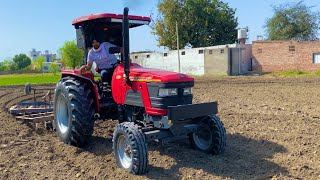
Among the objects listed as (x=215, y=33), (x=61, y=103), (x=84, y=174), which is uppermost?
(x=215, y=33)

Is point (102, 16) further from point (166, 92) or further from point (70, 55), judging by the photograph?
point (70, 55)

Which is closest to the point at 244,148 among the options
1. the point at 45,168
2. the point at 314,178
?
the point at 314,178

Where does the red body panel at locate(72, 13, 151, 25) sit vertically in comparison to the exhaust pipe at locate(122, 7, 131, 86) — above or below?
above

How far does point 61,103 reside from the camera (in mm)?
7316

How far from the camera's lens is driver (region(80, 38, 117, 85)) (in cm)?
668

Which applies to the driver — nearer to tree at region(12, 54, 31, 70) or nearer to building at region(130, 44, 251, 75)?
building at region(130, 44, 251, 75)

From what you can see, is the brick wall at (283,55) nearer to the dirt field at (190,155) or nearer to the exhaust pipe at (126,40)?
the dirt field at (190,155)

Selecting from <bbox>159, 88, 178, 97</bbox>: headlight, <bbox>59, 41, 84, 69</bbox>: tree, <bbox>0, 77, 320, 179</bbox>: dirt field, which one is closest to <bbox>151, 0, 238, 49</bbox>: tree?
<bbox>59, 41, 84, 69</bbox>: tree

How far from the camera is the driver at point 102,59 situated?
6.68 m

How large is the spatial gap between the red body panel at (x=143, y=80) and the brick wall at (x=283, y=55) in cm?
2687

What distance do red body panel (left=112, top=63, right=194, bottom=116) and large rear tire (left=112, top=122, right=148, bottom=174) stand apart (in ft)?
1.39

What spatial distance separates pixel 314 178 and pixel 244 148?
5.42 feet

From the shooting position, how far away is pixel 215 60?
33281 millimetres

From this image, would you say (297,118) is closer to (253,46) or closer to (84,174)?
(84,174)
